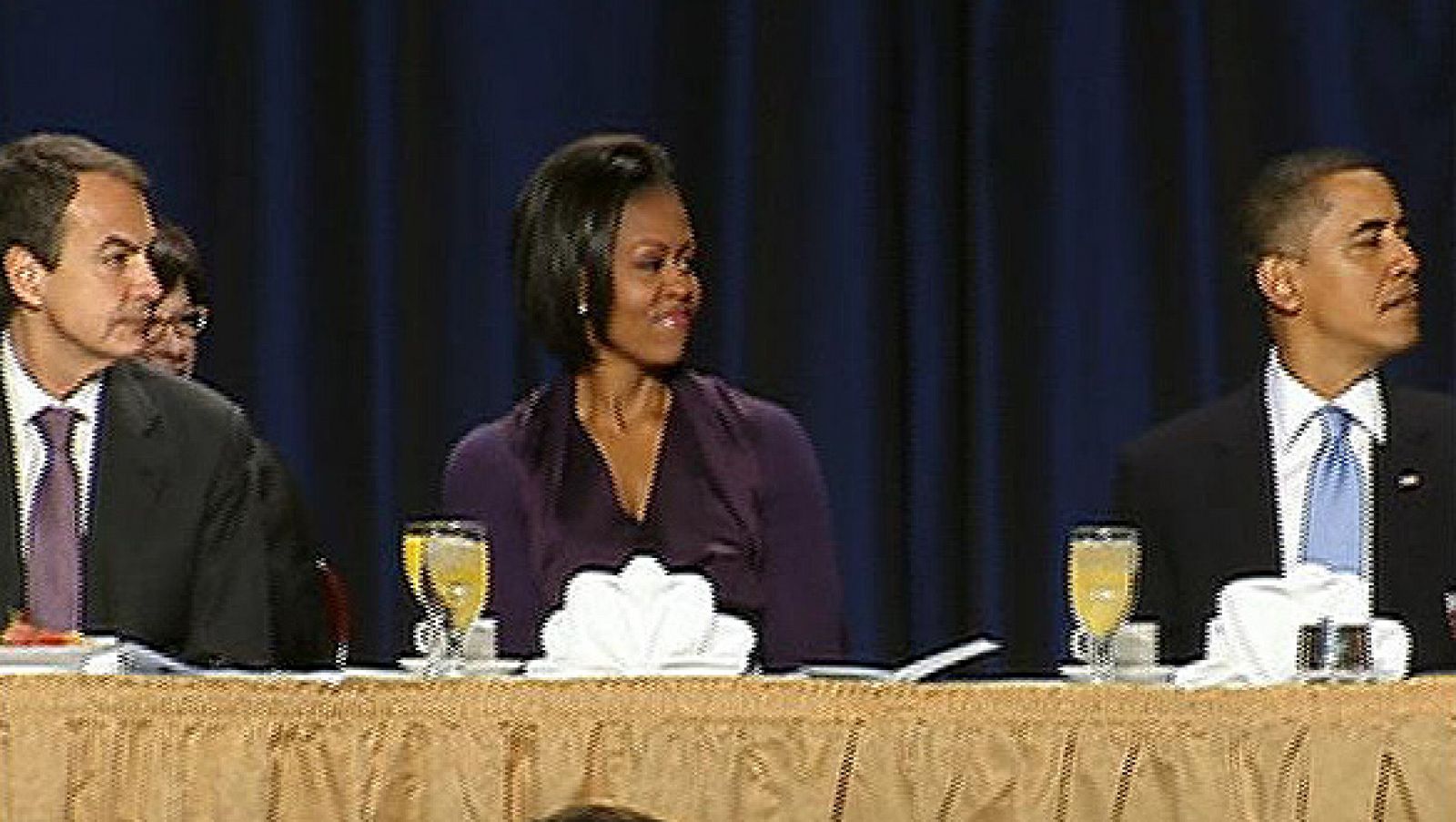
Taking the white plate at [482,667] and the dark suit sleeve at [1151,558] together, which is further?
the dark suit sleeve at [1151,558]

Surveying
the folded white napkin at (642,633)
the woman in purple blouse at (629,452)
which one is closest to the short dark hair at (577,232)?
the woman in purple blouse at (629,452)

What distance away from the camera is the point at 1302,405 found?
9.88 feet

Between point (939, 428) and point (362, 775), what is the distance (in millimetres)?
2279

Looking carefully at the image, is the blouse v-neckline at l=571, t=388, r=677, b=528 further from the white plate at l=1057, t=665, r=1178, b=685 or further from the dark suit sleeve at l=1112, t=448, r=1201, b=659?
the white plate at l=1057, t=665, r=1178, b=685

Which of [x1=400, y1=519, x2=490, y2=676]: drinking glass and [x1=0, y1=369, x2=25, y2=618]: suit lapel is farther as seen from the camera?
[x1=0, y1=369, x2=25, y2=618]: suit lapel

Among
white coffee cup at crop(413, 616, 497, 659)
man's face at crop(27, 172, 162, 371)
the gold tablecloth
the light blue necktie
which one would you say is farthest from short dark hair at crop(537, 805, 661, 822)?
the light blue necktie

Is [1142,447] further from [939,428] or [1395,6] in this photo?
[1395,6]

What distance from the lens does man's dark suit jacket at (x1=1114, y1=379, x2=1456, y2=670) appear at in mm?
2910

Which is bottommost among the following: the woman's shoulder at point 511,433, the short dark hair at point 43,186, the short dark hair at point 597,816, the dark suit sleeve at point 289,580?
the dark suit sleeve at point 289,580

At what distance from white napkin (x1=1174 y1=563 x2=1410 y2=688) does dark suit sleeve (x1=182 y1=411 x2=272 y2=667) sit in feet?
3.08

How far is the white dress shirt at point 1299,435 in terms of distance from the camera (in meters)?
2.96

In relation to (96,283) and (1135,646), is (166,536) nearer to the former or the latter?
(96,283)

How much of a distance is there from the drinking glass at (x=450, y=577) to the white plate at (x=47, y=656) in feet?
0.93

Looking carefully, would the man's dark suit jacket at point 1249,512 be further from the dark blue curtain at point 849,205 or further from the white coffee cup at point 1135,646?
the dark blue curtain at point 849,205
